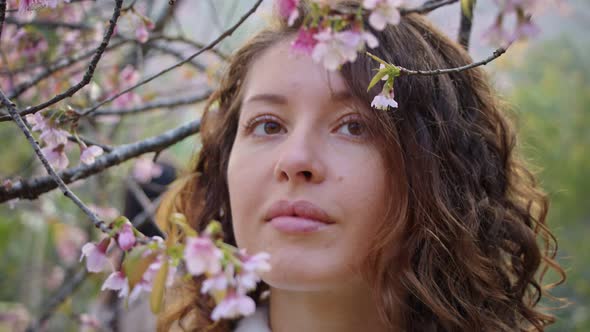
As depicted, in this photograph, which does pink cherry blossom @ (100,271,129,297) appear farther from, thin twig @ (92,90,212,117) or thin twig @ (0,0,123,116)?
thin twig @ (92,90,212,117)

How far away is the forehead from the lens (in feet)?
3.56

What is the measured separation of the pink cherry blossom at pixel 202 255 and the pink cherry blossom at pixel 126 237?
138 mm

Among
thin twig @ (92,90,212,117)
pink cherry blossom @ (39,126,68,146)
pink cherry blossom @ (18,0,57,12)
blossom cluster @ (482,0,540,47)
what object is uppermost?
thin twig @ (92,90,212,117)

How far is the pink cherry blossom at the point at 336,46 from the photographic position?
675 millimetres

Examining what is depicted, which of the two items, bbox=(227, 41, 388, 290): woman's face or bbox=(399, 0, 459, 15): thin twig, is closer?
bbox=(399, 0, 459, 15): thin twig

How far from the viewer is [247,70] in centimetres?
134

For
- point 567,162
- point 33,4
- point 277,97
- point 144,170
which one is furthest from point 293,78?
point 567,162

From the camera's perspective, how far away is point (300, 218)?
1027 millimetres

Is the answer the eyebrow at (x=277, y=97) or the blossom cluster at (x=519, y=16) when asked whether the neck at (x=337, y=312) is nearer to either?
the eyebrow at (x=277, y=97)

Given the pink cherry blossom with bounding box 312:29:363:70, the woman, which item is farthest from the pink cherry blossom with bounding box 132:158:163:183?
the pink cherry blossom with bounding box 312:29:363:70

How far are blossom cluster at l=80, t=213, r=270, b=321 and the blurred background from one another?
47.7 inches

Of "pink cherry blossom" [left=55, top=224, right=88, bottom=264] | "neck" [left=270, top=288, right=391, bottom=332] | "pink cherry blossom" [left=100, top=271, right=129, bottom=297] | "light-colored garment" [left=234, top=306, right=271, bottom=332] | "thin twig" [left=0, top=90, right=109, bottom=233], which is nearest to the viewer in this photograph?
"thin twig" [left=0, top=90, right=109, bottom=233]

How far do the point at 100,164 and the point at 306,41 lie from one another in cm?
67

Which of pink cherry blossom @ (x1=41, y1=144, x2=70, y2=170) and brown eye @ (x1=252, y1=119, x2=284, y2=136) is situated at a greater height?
brown eye @ (x1=252, y1=119, x2=284, y2=136)
